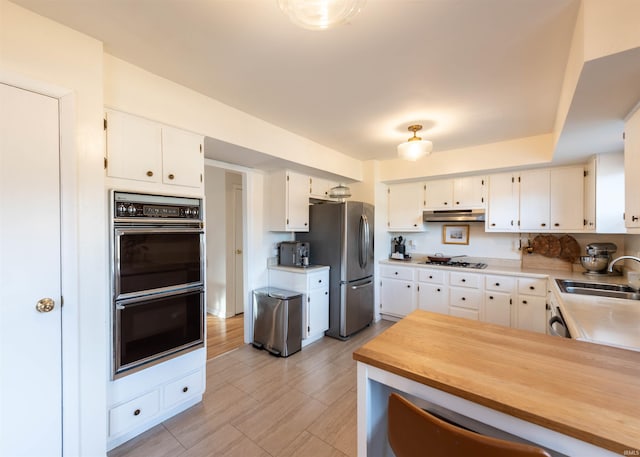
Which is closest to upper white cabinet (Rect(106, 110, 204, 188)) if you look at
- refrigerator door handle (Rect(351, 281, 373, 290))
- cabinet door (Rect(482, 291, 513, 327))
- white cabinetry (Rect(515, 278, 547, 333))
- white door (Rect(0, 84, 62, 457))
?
white door (Rect(0, 84, 62, 457))

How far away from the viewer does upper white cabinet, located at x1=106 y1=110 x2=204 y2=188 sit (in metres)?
1.73

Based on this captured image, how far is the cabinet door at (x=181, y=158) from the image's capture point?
1966 millimetres

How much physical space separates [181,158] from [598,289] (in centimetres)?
371

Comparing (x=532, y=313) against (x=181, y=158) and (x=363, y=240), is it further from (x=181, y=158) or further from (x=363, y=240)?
(x=181, y=158)

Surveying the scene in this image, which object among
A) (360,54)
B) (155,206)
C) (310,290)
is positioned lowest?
(310,290)

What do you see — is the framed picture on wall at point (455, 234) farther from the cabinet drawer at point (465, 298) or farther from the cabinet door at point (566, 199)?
the cabinet door at point (566, 199)

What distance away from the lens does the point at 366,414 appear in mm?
1171

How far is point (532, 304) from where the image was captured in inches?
123

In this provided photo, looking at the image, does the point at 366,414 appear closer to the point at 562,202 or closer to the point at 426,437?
the point at 426,437

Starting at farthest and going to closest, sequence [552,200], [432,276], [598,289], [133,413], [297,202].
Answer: [432,276]
[297,202]
[552,200]
[598,289]
[133,413]

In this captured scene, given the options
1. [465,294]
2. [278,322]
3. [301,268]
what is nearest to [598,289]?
[465,294]

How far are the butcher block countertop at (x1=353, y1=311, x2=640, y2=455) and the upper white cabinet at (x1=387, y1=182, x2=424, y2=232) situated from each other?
2854 millimetres

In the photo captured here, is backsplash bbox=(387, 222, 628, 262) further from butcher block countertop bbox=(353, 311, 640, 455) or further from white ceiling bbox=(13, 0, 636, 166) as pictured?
butcher block countertop bbox=(353, 311, 640, 455)

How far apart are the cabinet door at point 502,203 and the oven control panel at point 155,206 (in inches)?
137
